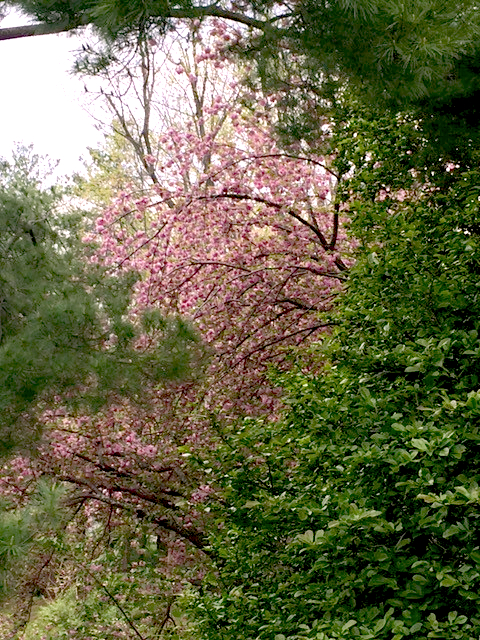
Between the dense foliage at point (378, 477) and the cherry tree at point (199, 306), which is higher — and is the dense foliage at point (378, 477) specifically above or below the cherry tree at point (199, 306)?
below

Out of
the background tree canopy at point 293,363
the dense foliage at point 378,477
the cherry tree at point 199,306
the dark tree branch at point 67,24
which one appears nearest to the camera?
the dense foliage at point 378,477

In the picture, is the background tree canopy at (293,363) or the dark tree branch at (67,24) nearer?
the background tree canopy at (293,363)

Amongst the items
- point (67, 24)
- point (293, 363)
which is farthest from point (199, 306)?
point (67, 24)

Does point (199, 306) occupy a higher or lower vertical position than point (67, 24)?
higher

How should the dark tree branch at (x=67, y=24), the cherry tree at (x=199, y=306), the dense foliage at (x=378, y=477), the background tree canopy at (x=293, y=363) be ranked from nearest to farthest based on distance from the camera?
the dense foliage at (x=378, y=477) < the background tree canopy at (x=293, y=363) < the dark tree branch at (x=67, y=24) < the cherry tree at (x=199, y=306)

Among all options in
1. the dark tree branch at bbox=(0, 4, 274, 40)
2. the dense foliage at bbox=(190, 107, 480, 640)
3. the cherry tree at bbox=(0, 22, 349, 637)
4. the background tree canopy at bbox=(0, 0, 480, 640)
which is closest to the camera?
the dense foliage at bbox=(190, 107, 480, 640)

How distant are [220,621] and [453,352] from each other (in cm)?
138

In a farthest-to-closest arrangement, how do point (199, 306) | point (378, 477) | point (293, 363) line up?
1. point (199, 306)
2. point (293, 363)
3. point (378, 477)

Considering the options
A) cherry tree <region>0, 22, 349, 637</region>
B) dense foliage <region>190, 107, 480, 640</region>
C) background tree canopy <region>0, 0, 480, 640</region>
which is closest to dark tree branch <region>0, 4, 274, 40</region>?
background tree canopy <region>0, 0, 480, 640</region>

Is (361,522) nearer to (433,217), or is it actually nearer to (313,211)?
(433,217)

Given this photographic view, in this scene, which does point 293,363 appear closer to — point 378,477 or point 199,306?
point 378,477

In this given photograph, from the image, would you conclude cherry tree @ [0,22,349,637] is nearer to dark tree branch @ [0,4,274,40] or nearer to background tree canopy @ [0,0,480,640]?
background tree canopy @ [0,0,480,640]

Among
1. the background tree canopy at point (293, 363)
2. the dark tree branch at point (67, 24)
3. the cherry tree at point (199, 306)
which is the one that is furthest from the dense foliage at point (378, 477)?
the cherry tree at point (199, 306)

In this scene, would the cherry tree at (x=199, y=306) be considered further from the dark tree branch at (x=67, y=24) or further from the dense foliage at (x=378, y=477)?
the dark tree branch at (x=67, y=24)
